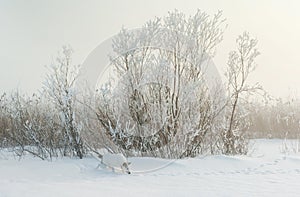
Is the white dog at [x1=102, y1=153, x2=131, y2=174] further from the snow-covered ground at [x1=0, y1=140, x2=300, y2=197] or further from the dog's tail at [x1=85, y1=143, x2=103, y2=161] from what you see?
the dog's tail at [x1=85, y1=143, x2=103, y2=161]

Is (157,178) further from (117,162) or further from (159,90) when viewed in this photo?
(159,90)

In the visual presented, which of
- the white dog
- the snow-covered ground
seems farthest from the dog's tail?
the white dog

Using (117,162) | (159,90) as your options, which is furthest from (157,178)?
(159,90)

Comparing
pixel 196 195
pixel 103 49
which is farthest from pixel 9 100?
pixel 196 195

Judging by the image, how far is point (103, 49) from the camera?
9.26m

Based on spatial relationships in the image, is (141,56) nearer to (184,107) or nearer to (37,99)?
(184,107)

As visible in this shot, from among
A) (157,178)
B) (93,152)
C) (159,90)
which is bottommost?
(157,178)

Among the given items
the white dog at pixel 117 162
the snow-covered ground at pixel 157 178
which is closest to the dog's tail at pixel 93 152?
the snow-covered ground at pixel 157 178

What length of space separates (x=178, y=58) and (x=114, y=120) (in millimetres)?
2303

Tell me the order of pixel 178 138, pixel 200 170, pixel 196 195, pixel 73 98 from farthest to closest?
pixel 73 98 < pixel 178 138 < pixel 200 170 < pixel 196 195

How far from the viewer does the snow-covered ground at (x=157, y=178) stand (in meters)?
4.97

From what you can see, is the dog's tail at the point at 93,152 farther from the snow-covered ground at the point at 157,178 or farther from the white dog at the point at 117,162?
the white dog at the point at 117,162

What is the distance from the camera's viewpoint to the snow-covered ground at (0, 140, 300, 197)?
16.3 feet

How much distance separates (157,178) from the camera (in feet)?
21.0
